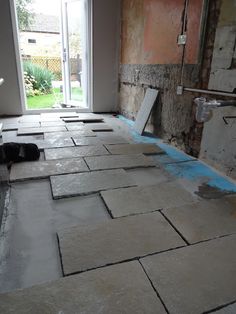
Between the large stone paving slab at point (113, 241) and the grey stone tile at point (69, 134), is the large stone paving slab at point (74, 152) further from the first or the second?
the large stone paving slab at point (113, 241)

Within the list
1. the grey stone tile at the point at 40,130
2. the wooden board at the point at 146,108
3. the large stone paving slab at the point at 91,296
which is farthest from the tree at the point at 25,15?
the large stone paving slab at the point at 91,296

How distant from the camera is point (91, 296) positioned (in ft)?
3.37

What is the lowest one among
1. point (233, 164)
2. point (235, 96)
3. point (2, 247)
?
point (2, 247)

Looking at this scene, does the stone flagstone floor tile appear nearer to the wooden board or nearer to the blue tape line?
the wooden board

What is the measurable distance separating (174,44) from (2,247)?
8.97 feet

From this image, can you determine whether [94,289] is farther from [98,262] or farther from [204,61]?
[204,61]

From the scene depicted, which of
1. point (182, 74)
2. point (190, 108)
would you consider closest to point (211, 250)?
point (190, 108)

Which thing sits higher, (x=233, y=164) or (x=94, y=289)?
(x=233, y=164)

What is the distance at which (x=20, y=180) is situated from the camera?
2035 mm

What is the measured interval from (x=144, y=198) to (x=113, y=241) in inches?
20.9

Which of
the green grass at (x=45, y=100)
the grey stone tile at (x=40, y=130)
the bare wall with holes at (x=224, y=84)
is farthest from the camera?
the green grass at (x=45, y=100)

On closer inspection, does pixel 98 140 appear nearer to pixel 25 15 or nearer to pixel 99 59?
pixel 99 59

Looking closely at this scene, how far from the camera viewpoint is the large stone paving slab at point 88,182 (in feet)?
6.16

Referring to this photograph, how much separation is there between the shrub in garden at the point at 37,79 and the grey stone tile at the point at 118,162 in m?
5.63
